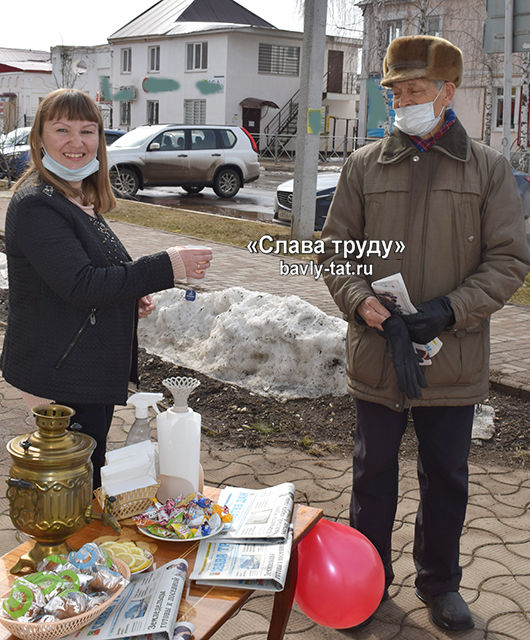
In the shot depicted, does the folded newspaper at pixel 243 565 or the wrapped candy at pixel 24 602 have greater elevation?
the wrapped candy at pixel 24 602

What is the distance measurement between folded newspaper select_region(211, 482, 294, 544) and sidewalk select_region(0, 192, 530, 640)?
644mm

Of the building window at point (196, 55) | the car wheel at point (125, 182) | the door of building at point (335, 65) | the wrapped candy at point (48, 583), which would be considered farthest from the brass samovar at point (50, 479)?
the door of building at point (335, 65)

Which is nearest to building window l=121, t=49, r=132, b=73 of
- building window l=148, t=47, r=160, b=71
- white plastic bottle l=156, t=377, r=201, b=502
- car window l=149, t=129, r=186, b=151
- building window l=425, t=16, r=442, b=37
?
building window l=148, t=47, r=160, b=71

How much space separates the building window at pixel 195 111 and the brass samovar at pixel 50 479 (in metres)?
45.7

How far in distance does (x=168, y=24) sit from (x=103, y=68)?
697 centimetres

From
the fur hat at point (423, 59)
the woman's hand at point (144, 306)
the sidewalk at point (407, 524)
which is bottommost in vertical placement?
the sidewalk at point (407, 524)

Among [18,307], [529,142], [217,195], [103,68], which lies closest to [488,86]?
[529,142]

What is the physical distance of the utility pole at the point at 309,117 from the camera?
11664 mm

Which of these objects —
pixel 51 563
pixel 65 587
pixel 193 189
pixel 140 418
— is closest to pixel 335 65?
pixel 193 189

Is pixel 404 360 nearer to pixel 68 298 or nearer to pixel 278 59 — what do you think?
pixel 68 298

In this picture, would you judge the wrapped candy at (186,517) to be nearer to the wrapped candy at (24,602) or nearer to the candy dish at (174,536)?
the candy dish at (174,536)

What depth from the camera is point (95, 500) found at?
8.75 ft

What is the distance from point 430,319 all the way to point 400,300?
0.13 metres

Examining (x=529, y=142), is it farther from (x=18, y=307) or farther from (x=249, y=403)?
(x=18, y=307)
